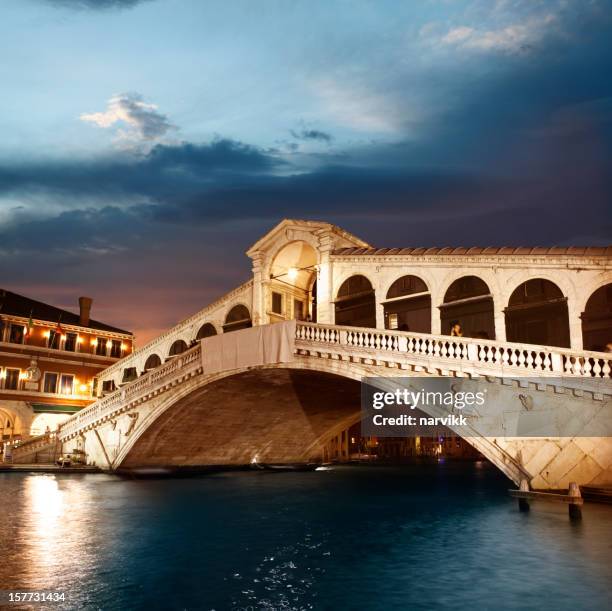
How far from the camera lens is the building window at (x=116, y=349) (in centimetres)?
4510

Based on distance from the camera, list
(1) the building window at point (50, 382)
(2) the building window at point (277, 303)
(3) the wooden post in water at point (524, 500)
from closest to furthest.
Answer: (3) the wooden post in water at point (524, 500) < (2) the building window at point (277, 303) < (1) the building window at point (50, 382)

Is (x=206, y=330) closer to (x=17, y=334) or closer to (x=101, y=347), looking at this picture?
(x=101, y=347)

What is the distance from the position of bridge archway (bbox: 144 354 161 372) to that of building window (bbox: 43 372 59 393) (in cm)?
913

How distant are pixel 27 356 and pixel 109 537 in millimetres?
30641

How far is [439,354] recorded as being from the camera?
17.7 metres

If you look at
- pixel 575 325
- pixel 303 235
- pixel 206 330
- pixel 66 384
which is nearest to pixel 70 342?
pixel 66 384

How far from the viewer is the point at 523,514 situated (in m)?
15.1

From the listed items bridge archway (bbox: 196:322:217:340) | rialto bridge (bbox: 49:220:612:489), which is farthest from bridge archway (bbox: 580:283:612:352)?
bridge archway (bbox: 196:322:217:340)

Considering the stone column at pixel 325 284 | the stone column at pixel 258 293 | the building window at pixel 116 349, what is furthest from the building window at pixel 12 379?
the stone column at pixel 325 284

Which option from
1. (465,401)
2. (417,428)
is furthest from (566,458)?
(417,428)

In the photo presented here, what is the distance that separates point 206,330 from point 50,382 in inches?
607

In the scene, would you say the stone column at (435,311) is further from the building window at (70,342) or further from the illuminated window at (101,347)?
the illuminated window at (101,347)

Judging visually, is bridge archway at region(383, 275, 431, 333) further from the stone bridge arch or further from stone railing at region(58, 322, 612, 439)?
the stone bridge arch

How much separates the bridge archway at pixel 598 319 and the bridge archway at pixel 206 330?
748 inches
